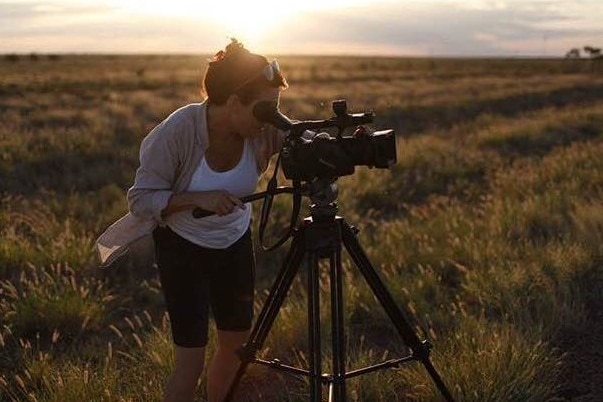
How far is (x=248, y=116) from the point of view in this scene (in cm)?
291

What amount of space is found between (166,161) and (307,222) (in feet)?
2.19

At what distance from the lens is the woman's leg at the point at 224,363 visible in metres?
3.51

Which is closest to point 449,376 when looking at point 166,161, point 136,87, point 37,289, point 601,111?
point 166,161

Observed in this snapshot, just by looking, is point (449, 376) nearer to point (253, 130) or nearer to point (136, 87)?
point (253, 130)

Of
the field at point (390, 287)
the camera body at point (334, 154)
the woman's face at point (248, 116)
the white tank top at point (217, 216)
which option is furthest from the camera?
the field at point (390, 287)

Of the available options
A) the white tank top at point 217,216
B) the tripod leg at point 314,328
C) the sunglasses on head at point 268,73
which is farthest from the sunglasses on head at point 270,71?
the tripod leg at point 314,328

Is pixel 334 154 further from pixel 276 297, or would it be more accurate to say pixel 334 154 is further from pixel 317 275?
pixel 276 297

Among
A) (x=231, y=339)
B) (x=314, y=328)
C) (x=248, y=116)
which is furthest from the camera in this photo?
(x=231, y=339)

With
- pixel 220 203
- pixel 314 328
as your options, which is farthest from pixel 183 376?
pixel 220 203

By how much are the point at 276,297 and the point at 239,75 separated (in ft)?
2.93

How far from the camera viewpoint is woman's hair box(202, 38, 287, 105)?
9.32 ft

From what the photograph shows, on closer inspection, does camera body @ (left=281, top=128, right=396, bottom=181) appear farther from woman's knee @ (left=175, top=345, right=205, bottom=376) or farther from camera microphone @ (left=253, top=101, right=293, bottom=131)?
woman's knee @ (left=175, top=345, right=205, bottom=376)

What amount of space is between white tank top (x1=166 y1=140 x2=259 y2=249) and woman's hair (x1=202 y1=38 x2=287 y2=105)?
32cm

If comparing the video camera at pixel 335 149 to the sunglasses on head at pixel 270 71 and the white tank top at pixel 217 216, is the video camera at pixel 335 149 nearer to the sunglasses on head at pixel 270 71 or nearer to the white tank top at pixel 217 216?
the sunglasses on head at pixel 270 71
